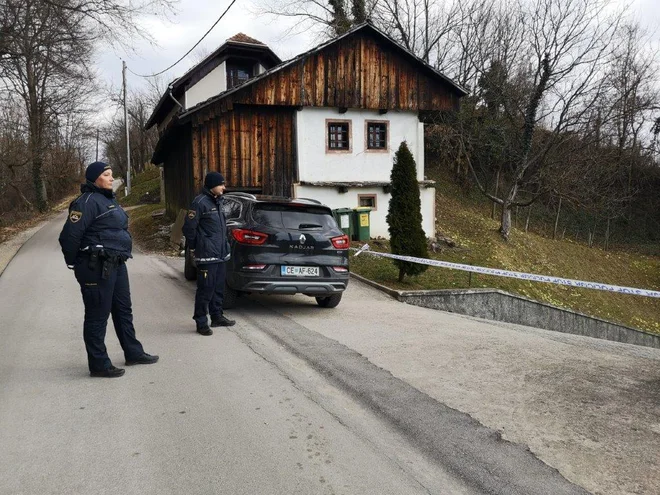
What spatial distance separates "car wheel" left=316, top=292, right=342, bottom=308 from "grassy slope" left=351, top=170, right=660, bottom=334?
3631 mm

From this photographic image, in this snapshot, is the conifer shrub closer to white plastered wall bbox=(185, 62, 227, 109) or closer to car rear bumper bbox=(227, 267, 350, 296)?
car rear bumper bbox=(227, 267, 350, 296)

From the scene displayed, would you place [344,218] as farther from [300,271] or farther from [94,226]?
[94,226]

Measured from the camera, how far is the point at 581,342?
744cm

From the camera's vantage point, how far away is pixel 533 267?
22.1 m

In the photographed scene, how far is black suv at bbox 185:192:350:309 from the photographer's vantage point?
287 inches

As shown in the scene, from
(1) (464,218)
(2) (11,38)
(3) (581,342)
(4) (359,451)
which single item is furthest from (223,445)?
(1) (464,218)

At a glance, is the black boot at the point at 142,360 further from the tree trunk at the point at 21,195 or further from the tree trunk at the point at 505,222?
the tree trunk at the point at 21,195

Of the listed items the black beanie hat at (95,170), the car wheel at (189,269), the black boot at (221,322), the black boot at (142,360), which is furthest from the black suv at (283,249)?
the car wheel at (189,269)

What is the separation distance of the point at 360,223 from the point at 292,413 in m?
14.3

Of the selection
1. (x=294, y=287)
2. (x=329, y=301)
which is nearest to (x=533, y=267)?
(x=329, y=301)

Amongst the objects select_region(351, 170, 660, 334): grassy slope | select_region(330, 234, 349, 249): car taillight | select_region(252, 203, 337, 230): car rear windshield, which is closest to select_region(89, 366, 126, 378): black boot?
select_region(252, 203, 337, 230): car rear windshield

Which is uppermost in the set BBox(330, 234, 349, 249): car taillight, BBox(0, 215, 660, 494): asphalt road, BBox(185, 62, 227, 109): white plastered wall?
BBox(185, 62, 227, 109): white plastered wall

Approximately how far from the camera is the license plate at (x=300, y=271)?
24.2 feet

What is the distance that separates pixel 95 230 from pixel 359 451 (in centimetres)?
295
